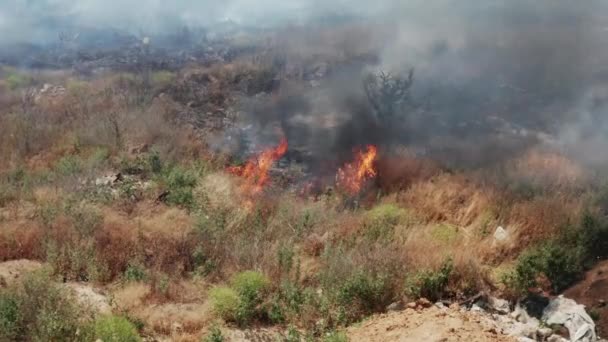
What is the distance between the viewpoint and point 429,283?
7.62 metres

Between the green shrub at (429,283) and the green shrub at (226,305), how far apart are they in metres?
2.41

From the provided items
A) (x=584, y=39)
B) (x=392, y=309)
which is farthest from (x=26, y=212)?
(x=584, y=39)

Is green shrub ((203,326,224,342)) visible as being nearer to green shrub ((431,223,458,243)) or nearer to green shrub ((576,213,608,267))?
green shrub ((431,223,458,243))

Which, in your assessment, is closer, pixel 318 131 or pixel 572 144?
pixel 572 144

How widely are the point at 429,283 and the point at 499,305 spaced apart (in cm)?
111

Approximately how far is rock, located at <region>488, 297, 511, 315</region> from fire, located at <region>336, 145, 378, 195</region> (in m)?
4.59

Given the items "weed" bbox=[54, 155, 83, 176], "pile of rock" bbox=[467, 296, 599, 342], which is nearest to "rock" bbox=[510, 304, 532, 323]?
"pile of rock" bbox=[467, 296, 599, 342]

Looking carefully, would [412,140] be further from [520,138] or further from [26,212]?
[26,212]

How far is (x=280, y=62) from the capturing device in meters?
21.0

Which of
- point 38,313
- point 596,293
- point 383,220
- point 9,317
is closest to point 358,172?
point 383,220

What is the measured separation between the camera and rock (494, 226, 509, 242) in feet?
30.7

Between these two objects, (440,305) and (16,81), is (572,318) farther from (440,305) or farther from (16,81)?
(16,81)

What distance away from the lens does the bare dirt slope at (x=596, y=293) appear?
23.9ft

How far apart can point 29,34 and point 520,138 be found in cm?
2222
